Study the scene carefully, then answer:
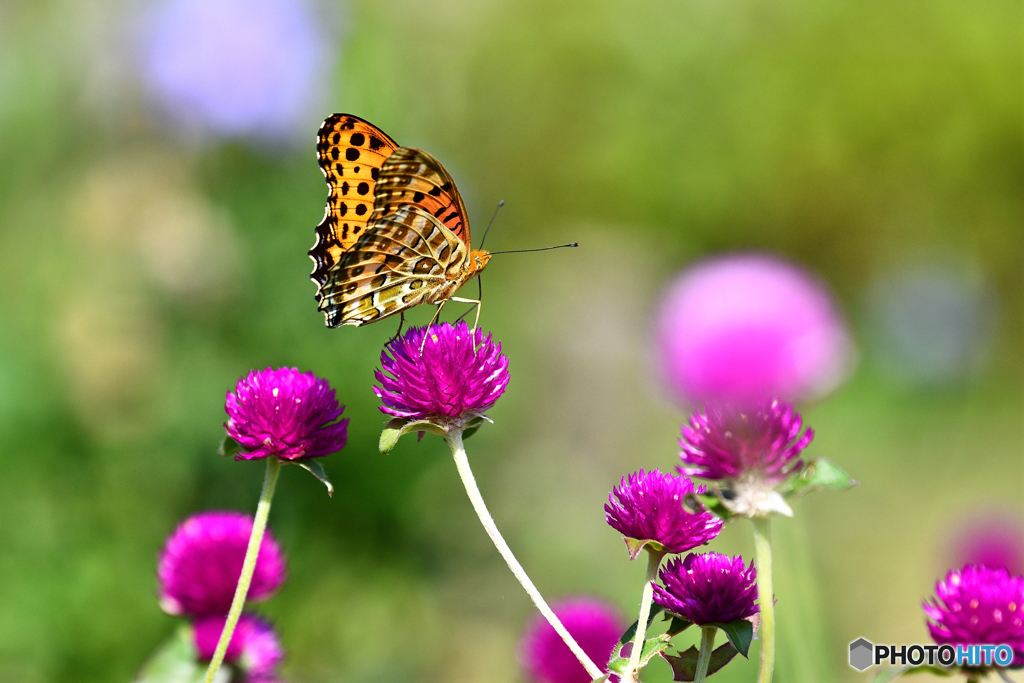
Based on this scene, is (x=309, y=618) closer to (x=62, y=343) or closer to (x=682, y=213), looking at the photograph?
(x=62, y=343)

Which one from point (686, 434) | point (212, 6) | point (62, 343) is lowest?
point (686, 434)

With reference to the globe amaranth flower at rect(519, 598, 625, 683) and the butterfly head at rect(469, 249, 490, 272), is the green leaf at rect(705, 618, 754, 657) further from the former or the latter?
the butterfly head at rect(469, 249, 490, 272)

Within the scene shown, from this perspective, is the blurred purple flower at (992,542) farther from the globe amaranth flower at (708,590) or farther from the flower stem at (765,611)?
the flower stem at (765,611)

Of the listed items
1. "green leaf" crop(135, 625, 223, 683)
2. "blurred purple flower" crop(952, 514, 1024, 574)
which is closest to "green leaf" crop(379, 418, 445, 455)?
"green leaf" crop(135, 625, 223, 683)

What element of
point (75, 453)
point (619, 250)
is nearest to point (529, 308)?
point (619, 250)

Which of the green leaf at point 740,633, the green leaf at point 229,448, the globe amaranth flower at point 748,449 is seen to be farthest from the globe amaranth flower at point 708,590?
the green leaf at point 229,448
